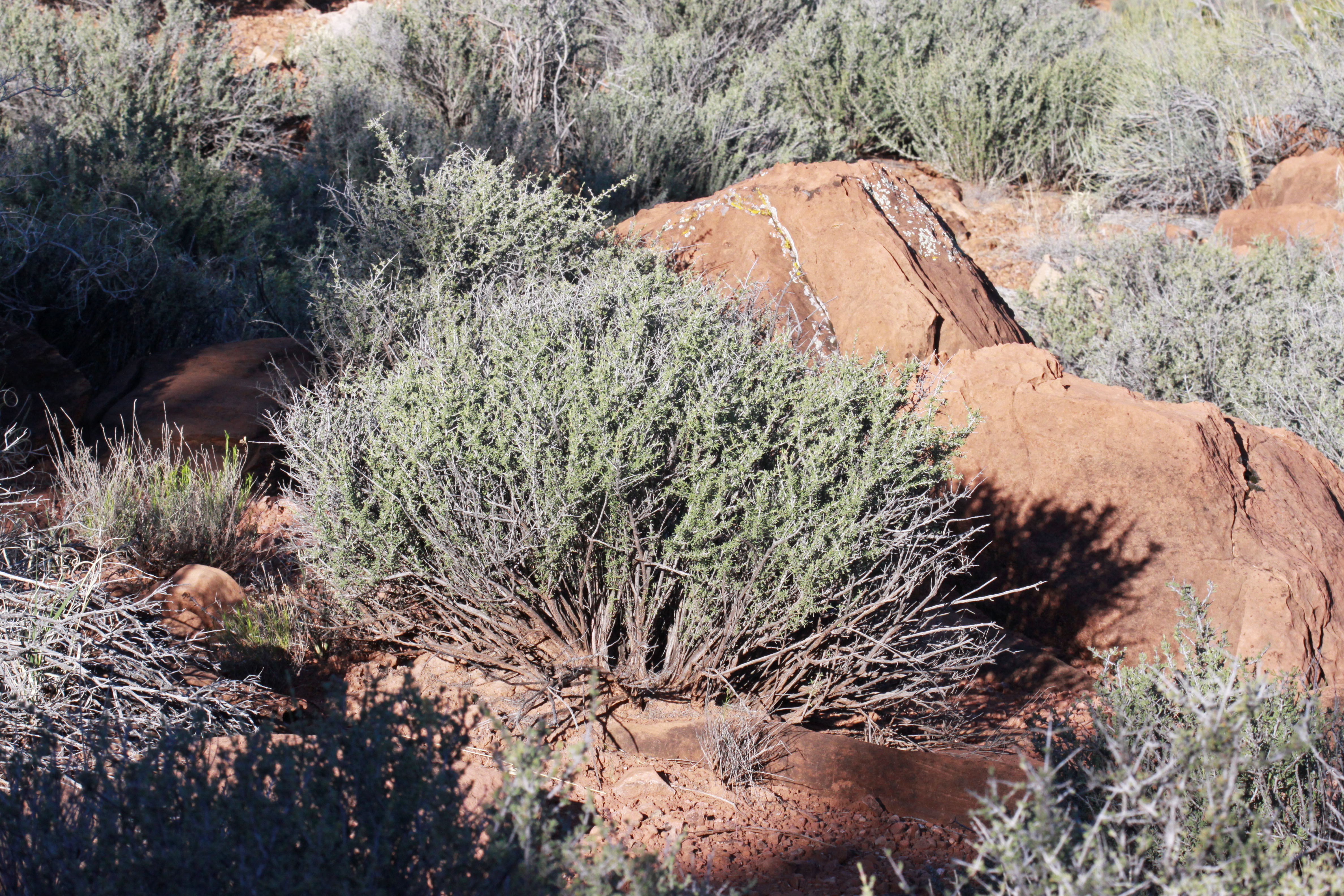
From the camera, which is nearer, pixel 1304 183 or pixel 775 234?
pixel 775 234

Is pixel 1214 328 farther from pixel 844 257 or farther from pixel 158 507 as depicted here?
pixel 158 507

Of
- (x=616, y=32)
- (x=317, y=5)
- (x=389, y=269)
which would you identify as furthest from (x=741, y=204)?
(x=317, y=5)

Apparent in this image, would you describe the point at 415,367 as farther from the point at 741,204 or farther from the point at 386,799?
the point at 741,204

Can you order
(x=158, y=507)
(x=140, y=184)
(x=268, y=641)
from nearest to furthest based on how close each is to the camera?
(x=268, y=641), (x=158, y=507), (x=140, y=184)

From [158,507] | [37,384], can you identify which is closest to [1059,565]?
[158,507]

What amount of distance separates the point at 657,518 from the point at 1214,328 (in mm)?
4716

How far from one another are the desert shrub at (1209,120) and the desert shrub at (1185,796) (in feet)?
26.4

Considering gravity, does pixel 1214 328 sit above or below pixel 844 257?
below

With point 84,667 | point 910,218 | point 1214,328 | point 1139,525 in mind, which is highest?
point 910,218

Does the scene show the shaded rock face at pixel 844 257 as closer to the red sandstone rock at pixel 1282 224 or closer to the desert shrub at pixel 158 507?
the desert shrub at pixel 158 507

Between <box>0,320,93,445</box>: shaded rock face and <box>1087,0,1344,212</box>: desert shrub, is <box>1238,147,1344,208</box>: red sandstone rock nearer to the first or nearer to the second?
<box>1087,0,1344,212</box>: desert shrub

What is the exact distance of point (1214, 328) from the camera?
5.93 meters

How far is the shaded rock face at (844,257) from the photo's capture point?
15.5 feet

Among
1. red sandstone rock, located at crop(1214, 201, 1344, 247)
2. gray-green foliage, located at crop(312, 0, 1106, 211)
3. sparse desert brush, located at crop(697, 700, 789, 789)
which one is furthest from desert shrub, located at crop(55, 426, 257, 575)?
red sandstone rock, located at crop(1214, 201, 1344, 247)
